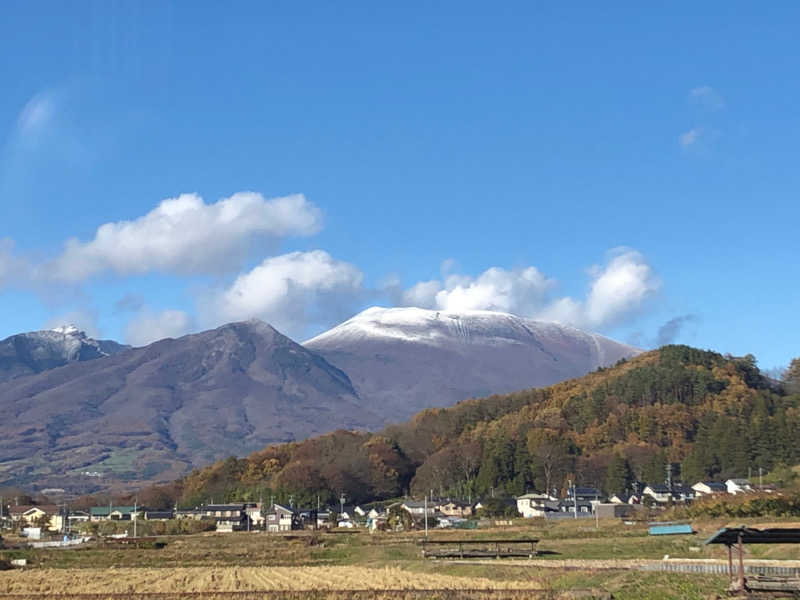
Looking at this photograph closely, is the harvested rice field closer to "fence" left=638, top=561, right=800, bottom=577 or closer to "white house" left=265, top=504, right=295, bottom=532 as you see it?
"fence" left=638, top=561, right=800, bottom=577

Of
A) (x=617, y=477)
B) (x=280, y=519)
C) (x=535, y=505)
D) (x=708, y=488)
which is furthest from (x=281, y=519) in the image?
(x=708, y=488)

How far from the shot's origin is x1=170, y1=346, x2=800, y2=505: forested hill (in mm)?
107812

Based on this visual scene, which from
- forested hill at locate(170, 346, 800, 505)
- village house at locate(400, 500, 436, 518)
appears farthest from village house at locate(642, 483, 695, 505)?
village house at locate(400, 500, 436, 518)

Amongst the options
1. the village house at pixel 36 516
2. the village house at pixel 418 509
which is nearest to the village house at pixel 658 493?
the village house at pixel 418 509

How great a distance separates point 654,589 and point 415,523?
59.7m

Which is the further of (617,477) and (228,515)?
(228,515)

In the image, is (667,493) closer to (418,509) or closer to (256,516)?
(418,509)

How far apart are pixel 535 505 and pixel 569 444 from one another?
25.8 metres

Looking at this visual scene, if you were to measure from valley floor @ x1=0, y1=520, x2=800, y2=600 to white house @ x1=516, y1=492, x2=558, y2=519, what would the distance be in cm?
2957

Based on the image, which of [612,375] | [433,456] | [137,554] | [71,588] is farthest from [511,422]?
[71,588]

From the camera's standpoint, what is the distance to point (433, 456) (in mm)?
127188

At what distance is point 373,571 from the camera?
3991 cm

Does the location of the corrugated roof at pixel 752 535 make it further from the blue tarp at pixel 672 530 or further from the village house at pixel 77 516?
the village house at pixel 77 516

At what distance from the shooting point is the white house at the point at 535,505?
94188 millimetres
